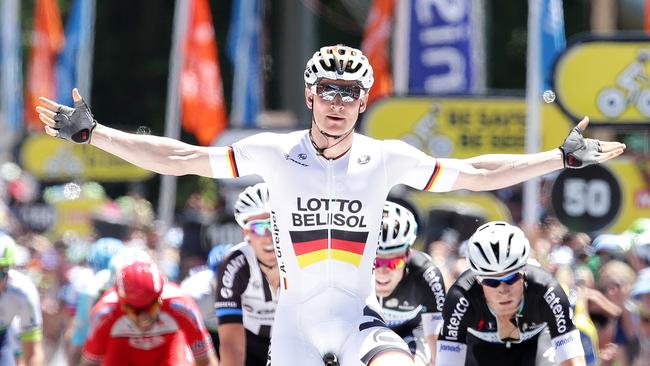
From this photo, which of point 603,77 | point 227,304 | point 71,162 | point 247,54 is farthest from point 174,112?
point 227,304

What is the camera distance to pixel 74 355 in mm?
10414

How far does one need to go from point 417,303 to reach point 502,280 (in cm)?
111

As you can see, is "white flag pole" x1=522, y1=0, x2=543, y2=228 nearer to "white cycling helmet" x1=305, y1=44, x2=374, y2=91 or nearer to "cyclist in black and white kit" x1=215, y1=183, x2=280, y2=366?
"cyclist in black and white kit" x1=215, y1=183, x2=280, y2=366

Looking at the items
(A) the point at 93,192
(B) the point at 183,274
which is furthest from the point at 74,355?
(A) the point at 93,192

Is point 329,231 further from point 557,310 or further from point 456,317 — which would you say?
point 557,310

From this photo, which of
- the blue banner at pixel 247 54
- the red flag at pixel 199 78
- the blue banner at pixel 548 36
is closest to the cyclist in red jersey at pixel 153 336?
the blue banner at pixel 548 36

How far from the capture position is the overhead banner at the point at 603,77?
1582 cm

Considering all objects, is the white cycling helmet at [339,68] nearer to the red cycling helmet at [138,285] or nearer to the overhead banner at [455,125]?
the red cycling helmet at [138,285]

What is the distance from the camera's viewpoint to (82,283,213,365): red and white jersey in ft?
28.0

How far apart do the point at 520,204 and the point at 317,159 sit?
1221 cm

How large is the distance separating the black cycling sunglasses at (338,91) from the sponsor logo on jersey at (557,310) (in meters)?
1.78

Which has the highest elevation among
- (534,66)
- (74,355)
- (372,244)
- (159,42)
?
(159,42)

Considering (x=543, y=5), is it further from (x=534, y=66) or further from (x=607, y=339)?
(x=607, y=339)

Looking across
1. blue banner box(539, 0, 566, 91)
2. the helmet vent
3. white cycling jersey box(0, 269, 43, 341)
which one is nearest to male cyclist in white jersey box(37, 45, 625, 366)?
the helmet vent
